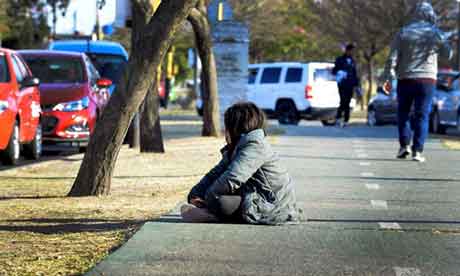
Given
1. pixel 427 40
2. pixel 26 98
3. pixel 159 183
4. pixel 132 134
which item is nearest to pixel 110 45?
pixel 132 134

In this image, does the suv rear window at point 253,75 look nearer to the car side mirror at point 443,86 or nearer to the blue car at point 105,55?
the car side mirror at point 443,86

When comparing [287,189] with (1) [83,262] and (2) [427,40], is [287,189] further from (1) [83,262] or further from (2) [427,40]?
(2) [427,40]

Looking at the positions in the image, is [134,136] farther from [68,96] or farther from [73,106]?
[68,96]

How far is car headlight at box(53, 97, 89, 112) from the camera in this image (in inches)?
679

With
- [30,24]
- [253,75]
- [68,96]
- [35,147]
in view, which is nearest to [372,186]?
[35,147]

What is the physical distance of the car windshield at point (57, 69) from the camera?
18.2m

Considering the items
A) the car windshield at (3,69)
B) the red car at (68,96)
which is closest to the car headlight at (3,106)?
the car windshield at (3,69)

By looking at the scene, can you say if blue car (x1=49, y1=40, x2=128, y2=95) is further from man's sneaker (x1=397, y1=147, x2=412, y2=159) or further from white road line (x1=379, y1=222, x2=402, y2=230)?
white road line (x1=379, y1=222, x2=402, y2=230)

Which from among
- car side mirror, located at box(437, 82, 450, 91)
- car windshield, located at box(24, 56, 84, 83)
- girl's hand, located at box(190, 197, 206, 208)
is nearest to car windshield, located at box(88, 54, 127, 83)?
car windshield, located at box(24, 56, 84, 83)

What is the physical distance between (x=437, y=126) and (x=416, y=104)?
11023 mm

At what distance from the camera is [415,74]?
48.9 feet

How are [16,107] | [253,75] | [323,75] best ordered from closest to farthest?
[16,107] < [323,75] < [253,75]

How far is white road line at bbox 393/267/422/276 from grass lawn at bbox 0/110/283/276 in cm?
185

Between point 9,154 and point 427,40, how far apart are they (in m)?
5.71
